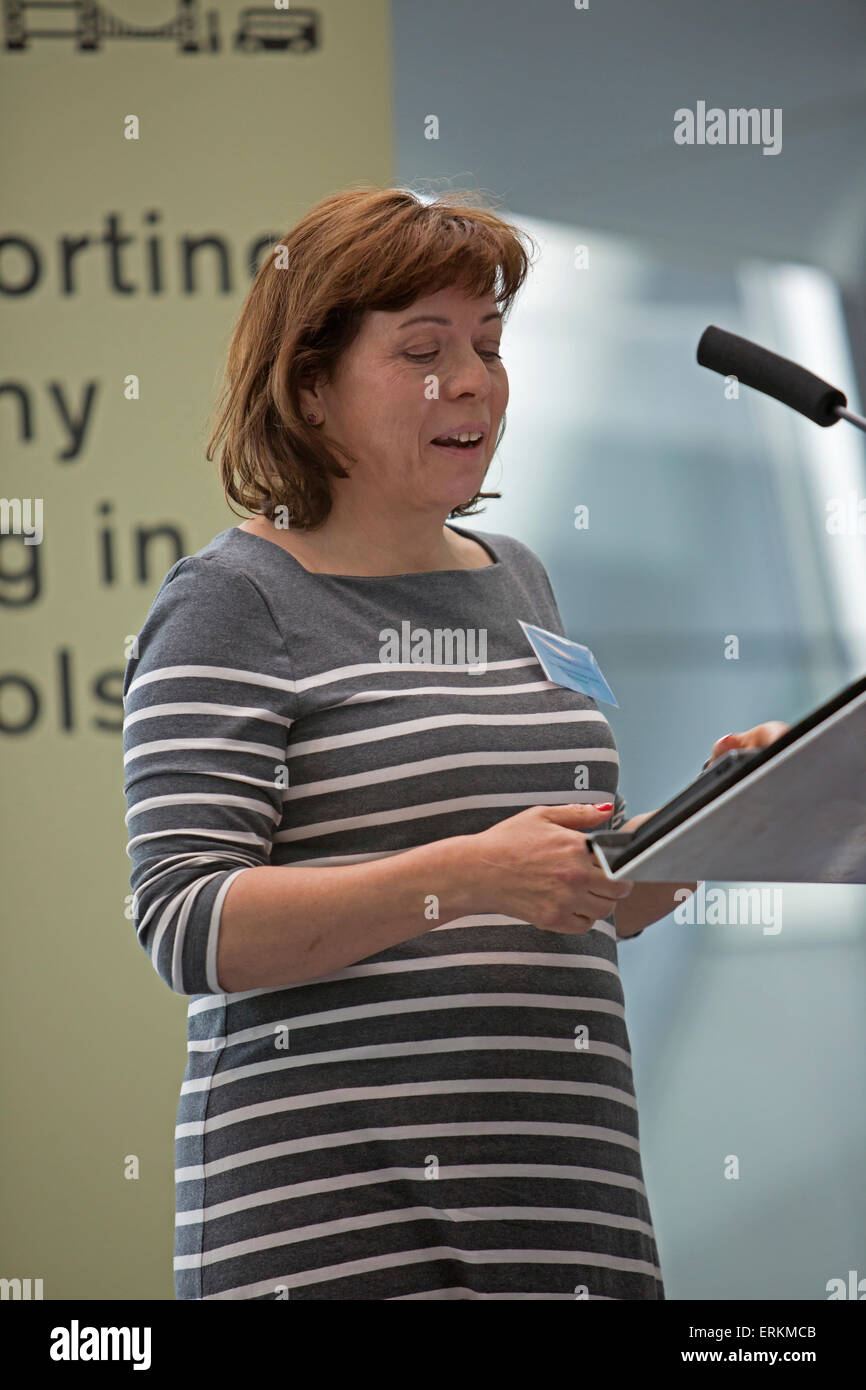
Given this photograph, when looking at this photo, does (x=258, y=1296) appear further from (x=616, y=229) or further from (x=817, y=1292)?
(x=616, y=229)

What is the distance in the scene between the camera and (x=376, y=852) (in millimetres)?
1085

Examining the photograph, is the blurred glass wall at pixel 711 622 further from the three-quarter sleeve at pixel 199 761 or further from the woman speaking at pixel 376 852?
the three-quarter sleeve at pixel 199 761

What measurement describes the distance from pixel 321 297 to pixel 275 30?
1.53 meters

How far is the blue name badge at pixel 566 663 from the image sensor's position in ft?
4.05

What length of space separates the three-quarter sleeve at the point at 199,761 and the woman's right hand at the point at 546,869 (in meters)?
0.19

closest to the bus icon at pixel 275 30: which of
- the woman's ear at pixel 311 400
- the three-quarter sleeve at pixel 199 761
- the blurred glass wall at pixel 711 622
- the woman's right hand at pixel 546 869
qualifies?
the blurred glass wall at pixel 711 622

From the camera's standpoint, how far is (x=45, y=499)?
236cm

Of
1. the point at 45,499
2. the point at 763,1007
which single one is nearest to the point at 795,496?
the point at 763,1007

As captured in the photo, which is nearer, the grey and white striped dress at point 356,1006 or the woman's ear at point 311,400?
the grey and white striped dress at point 356,1006

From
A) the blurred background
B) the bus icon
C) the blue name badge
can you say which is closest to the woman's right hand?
the blue name badge

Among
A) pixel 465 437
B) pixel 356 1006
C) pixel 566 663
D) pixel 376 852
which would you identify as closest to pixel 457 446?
pixel 465 437

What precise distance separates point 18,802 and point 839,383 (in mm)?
1884

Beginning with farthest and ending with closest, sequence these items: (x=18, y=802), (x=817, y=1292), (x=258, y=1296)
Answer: (x=817, y=1292)
(x=18, y=802)
(x=258, y=1296)

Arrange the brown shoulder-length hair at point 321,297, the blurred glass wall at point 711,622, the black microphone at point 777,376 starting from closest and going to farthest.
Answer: the black microphone at point 777,376 < the brown shoulder-length hair at point 321,297 < the blurred glass wall at point 711,622
